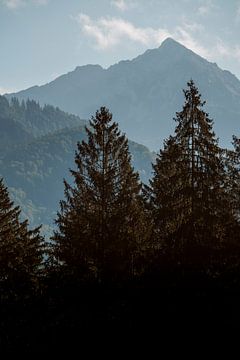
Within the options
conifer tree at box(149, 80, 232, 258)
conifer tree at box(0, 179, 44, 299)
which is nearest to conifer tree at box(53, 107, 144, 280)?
conifer tree at box(149, 80, 232, 258)

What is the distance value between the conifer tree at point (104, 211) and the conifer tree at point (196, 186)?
2.81 metres

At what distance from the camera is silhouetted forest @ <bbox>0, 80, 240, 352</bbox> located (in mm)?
22453

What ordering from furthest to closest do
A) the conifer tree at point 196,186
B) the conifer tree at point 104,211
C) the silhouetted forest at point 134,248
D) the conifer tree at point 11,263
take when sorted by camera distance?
the conifer tree at point 11,263
the conifer tree at point 104,211
the conifer tree at point 196,186
the silhouetted forest at point 134,248

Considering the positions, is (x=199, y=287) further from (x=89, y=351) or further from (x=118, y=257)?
(x=89, y=351)

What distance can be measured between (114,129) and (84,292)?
10433mm

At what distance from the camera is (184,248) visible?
25797 millimetres

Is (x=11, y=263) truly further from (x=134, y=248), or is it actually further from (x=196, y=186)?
(x=196, y=186)

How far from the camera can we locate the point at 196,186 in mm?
26375

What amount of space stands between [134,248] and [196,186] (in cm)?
532

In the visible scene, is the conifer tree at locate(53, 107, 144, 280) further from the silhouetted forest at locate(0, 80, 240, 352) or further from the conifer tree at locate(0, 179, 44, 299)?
the conifer tree at locate(0, 179, 44, 299)

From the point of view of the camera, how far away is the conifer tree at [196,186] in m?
25.7

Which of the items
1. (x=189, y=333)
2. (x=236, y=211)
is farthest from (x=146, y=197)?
(x=189, y=333)

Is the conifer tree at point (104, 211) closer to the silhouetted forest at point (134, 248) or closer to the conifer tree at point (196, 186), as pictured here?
the silhouetted forest at point (134, 248)

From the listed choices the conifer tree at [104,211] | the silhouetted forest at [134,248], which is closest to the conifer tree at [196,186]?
the silhouetted forest at [134,248]
